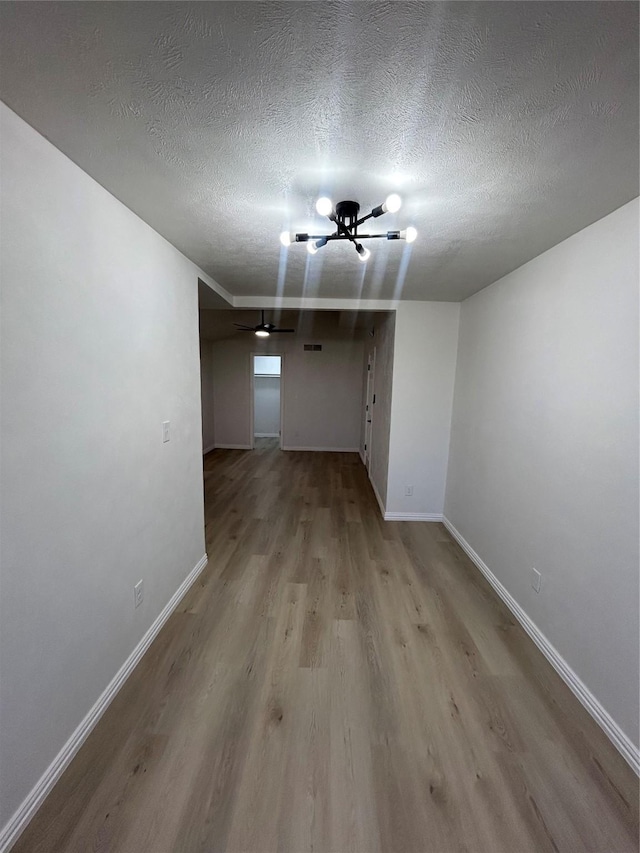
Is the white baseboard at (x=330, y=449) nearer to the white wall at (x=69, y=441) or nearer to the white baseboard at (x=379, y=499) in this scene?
the white baseboard at (x=379, y=499)

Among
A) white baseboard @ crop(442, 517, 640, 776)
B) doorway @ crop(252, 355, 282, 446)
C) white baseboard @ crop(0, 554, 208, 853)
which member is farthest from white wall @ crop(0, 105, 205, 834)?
doorway @ crop(252, 355, 282, 446)

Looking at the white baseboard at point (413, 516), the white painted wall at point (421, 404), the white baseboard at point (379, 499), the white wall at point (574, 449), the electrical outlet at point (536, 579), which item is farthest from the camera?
the white baseboard at point (379, 499)

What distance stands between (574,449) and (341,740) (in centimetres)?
175

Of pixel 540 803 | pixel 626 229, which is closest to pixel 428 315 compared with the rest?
pixel 626 229

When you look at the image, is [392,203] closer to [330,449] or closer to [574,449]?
[574,449]

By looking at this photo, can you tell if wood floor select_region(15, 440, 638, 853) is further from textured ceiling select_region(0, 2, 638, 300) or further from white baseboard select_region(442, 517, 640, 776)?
textured ceiling select_region(0, 2, 638, 300)

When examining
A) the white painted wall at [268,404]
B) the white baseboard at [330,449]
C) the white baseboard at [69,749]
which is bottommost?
the white baseboard at [69,749]

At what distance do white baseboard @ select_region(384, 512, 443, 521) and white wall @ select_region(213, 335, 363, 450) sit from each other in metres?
3.37

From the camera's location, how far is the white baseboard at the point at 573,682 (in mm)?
1352

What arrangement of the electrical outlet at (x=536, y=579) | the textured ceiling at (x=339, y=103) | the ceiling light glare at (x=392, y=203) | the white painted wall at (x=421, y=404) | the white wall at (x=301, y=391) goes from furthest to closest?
the white wall at (x=301, y=391) < the white painted wall at (x=421, y=404) < the electrical outlet at (x=536, y=579) < the ceiling light glare at (x=392, y=203) < the textured ceiling at (x=339, y=103)

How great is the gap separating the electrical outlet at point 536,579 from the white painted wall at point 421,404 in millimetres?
1577

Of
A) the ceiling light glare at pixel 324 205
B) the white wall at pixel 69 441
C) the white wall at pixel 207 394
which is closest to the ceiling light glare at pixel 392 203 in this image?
the ceiling light glare at pixel 324 205

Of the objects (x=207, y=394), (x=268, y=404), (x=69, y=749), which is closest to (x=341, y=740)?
(x=69, y=749)

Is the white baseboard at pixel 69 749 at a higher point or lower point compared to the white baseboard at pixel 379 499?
lower
